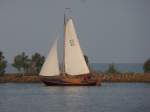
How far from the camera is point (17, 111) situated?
96250 mm

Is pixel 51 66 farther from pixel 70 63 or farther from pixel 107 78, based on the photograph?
pixel 107 78

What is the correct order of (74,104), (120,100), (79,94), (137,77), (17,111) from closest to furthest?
(17,111)
(74,104)
(120,100)
(79,94)
(137,77)

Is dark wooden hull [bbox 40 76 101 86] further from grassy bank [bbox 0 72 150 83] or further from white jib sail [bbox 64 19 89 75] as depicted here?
grassy bank [bbox 0 72 150 83]

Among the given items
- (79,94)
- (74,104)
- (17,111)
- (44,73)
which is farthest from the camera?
(44,73)

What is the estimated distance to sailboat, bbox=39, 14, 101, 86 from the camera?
152 m

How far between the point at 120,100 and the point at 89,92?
23.7m

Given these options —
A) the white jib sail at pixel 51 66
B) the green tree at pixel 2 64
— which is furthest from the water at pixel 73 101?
the green tree at pixel 2 64

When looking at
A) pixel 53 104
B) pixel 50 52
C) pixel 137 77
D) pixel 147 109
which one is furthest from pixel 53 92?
pixel 137 77

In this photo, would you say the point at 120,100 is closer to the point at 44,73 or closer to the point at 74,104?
the point at 74,104

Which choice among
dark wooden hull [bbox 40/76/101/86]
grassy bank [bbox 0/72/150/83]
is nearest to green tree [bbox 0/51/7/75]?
grassy bank [bbox 0/72/150/83]

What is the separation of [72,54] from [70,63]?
1.79 meters

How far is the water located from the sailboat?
367 centimetres

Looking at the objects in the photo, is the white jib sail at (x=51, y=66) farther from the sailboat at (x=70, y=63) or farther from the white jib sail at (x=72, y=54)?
the white jib sail at (x=72, y=54)

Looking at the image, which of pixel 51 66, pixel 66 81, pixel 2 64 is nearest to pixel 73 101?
pixel 51 66
